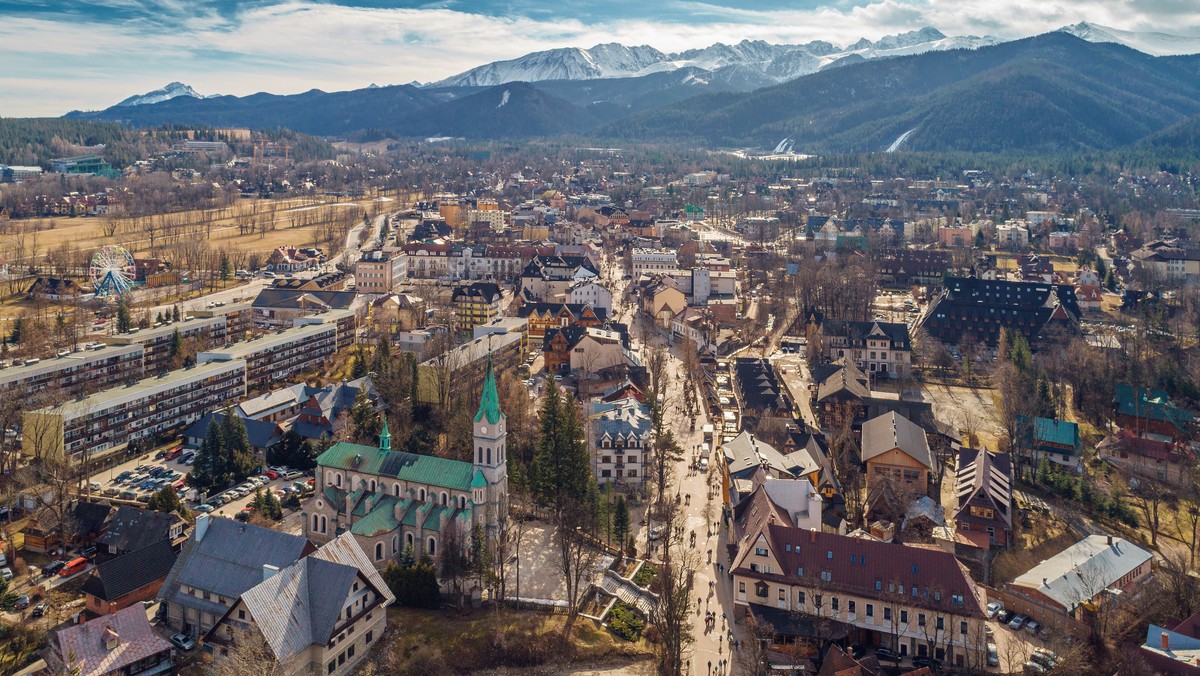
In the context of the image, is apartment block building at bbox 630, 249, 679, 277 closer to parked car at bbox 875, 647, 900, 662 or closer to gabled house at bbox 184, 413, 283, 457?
gabled house at bbox 184, 413, 283, 457

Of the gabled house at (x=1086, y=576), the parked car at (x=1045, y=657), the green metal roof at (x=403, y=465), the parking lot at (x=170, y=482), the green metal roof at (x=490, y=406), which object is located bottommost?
the parked car at (x=1045, y=657)

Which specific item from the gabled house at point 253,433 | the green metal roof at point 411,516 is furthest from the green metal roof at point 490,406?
the gabled house at point 253,433

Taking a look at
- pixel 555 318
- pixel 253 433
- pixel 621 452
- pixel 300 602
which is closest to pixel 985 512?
pixel 621 452

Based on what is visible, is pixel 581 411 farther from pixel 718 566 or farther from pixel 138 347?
pixel 138 347

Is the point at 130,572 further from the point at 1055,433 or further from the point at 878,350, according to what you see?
the point at 878,350

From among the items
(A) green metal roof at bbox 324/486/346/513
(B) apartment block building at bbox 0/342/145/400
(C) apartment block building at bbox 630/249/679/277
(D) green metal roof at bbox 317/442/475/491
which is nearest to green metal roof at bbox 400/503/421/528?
(D) green metal roof at bbox 317/442/475/491

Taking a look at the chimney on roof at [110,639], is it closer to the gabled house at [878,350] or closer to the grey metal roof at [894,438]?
the grey metal roof at [894,438]

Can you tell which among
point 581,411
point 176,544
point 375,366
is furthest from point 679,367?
point 176,544
